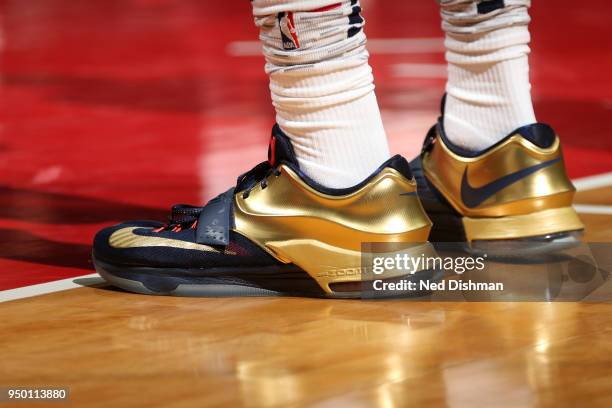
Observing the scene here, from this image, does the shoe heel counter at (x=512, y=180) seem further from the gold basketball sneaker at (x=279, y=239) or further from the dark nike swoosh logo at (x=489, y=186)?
the gold basketball sneaker at (x=279, y=239)

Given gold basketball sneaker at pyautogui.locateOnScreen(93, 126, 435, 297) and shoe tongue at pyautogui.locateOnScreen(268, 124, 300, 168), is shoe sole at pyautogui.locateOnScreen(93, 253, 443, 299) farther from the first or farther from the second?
shoe tongue at pyautogui.locateOnScreen(268, 124, 300, 168)

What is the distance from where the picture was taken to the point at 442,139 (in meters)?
2.08

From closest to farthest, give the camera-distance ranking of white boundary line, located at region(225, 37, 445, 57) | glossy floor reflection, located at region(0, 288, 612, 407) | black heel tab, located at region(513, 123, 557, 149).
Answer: glossy floor reflection, located at region(0, 288, 612, 407) < black heel tab, located at region(513, 123, 557, 149) < white boundary line, located at region(225, 37, 445, 57)

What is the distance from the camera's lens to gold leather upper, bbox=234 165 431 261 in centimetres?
175

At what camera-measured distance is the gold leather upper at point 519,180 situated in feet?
6.36

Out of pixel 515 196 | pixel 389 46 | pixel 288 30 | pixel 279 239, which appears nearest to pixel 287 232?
pixel 279 239

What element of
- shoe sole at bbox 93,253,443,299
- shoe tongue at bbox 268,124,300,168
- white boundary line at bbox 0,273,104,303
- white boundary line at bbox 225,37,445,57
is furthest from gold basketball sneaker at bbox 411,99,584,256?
white boundary line at bbox 225,37,445,57

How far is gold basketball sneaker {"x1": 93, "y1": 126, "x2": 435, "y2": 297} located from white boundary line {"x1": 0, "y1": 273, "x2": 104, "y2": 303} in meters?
0.06

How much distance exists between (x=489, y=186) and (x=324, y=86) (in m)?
0.37

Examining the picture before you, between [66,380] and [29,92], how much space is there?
2952mm

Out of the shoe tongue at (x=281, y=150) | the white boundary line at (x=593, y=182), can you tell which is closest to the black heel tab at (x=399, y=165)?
the shoe tongue at (x=281, y=150)

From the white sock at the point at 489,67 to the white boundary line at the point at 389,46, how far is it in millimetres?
3277

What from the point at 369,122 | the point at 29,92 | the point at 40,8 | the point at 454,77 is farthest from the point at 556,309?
the point at 40,8

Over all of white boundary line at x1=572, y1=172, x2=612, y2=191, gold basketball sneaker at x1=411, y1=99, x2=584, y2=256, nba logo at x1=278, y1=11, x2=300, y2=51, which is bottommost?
white boundary line at x1=572, y1=172, x2=612, y2=191
